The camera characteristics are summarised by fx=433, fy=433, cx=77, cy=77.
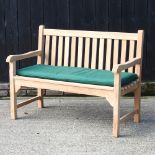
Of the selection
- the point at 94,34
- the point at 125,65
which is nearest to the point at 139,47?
the point at 125,65

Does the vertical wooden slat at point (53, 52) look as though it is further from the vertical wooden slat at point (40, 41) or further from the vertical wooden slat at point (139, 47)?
the vertical wooden slat at point (139, 47)

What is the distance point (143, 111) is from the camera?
5.70m

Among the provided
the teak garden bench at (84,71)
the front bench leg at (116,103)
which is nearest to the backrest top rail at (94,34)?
the teak garden bench at (84,71)

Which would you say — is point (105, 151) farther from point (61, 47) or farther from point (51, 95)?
point (51, 95)

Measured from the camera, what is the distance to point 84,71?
516 cm

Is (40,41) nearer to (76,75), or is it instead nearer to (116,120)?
(76,75)

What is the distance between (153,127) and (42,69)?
1.51 meters

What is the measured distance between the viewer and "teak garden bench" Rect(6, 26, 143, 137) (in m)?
4.70

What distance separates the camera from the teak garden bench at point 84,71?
4695 millimetres

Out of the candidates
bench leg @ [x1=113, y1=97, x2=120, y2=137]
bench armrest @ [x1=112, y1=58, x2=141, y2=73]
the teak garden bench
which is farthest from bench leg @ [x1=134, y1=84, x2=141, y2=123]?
bench leg @ [x1=113, y1=97, x2=120, y2=137]

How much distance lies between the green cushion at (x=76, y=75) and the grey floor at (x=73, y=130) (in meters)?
0.58

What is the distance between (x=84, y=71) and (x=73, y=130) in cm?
72

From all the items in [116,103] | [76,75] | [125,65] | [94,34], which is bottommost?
[116,103]

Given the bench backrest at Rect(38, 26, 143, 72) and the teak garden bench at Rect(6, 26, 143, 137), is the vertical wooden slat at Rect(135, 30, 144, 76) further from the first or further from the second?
the bench backrest at Rect(38, 26, 143, 72)
